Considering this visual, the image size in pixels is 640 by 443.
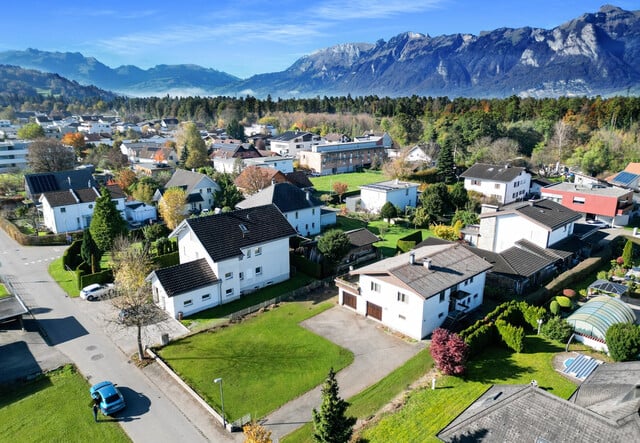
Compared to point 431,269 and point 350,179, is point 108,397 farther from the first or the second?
point 350,179

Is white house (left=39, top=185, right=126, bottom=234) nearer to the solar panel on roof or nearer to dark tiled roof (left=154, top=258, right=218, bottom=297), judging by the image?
dark tiled roof (left=154, top=258, right=218, bottom=297)

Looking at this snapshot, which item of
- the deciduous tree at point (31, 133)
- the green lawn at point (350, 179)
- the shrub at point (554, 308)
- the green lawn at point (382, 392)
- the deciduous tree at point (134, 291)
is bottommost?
the green lawn at point (382, 392)

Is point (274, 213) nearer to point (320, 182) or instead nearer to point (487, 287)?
point (487, 287)

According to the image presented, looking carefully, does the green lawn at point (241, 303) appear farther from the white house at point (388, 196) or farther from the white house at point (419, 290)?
the white house at point (388, 196)

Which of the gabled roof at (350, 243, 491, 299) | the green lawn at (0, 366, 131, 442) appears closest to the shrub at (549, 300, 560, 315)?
the gabled roof at (350, 243, 491, 299)

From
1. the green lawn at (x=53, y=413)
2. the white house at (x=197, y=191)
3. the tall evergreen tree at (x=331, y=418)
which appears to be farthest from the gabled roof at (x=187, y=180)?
the tall evergreen tree at (x=331, y=418)
